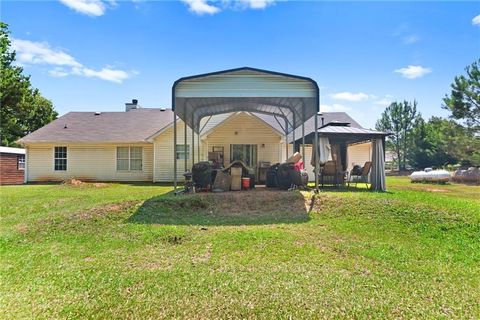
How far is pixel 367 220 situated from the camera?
6590 mm

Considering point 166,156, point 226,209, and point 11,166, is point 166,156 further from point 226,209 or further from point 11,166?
point 11,166

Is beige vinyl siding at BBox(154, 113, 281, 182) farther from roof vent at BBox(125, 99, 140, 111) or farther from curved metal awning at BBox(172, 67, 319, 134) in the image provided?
roof vent at BBox(125, 99, 140, 111)

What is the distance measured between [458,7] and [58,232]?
13.7 metres

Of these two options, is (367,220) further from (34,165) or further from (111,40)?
(34,165)

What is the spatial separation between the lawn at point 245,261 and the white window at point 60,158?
35.9 feet

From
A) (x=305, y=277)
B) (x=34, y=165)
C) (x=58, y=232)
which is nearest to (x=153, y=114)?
(x=34, y=165)

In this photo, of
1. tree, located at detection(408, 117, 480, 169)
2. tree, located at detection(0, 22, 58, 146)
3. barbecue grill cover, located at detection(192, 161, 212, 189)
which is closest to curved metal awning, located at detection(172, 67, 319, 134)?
barbecue grill cover, located at detection(192, 161, 212, 189)

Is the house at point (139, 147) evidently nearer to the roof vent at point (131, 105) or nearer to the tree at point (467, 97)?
the roof vent at point (131, 105)

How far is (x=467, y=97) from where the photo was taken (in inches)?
874

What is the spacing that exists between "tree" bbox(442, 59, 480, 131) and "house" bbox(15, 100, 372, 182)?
9975 millimetres

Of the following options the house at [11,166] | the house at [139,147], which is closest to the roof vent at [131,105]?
the house at [139,147]

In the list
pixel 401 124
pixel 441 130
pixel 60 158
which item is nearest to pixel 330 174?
pixel 60 158

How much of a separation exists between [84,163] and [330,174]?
1442 centimetres

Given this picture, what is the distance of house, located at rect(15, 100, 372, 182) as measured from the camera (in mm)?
16844
